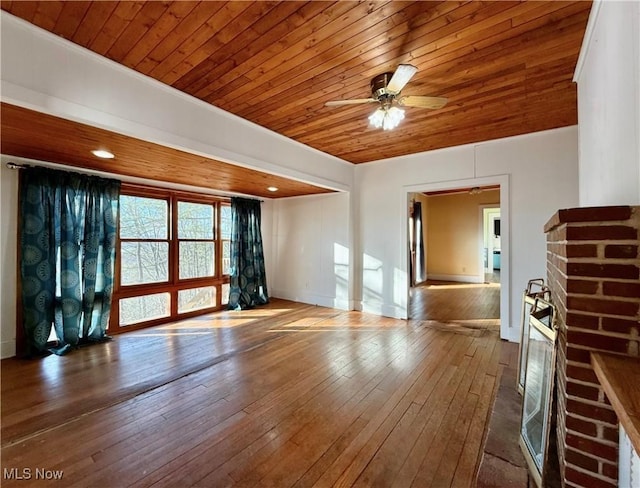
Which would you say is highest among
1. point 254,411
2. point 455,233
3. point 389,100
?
point 389,100

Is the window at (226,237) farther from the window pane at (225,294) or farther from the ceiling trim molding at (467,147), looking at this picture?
the ceiling trim molding at (467,147)

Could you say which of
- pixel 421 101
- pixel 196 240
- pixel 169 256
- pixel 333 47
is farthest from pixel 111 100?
pixel 196 240

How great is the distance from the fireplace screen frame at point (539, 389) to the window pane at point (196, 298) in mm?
4765

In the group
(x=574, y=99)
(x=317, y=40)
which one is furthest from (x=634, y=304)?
(x=574, y=99)

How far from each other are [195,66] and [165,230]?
314cm

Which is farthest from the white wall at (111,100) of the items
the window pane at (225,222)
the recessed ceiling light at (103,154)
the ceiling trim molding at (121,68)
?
the window pane at (225,222)

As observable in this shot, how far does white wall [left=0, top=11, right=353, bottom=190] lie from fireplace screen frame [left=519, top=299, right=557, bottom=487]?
9.80ft

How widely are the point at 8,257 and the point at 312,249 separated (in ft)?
14.0

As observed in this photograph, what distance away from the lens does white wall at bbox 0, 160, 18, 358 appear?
10.4ft

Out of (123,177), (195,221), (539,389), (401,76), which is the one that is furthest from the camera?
(195,221)

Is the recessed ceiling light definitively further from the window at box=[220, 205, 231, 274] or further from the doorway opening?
the doorway opening

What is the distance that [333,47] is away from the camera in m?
2.00

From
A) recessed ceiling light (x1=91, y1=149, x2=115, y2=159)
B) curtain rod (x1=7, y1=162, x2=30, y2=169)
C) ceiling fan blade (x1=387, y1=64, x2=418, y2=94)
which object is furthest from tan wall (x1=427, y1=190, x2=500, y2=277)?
curtain rod (x1=7, y1=162, x2=30, y2=169)

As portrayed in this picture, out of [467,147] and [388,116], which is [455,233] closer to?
[467,147]
